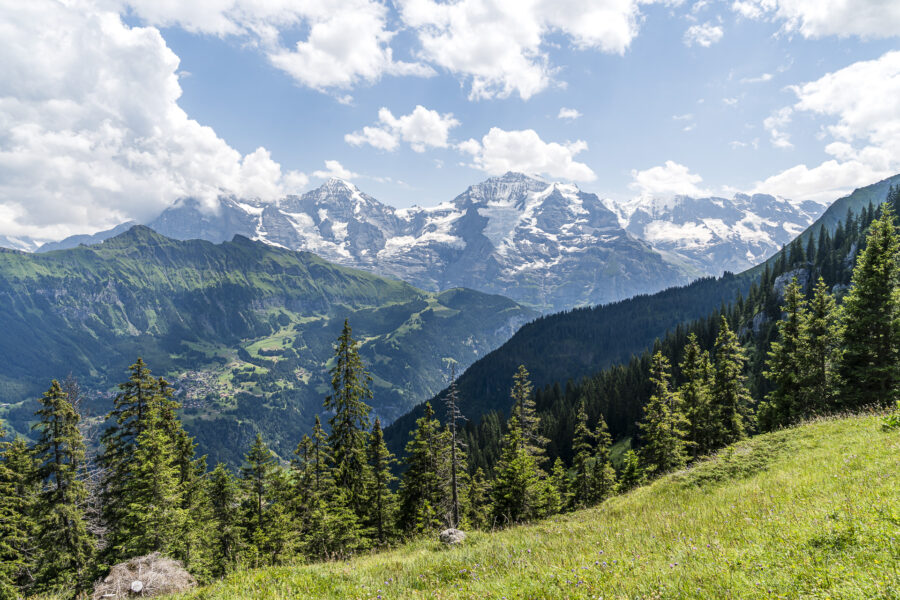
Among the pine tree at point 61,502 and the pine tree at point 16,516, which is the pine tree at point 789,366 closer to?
the pine tree at point 61,502

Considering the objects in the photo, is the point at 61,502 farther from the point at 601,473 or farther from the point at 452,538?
the point at 601,473

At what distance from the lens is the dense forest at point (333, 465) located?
92.2ft

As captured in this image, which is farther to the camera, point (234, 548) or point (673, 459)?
point (673, 459)

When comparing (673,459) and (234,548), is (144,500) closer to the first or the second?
(234,548)

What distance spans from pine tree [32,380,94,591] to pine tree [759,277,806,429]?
5539 centimetres

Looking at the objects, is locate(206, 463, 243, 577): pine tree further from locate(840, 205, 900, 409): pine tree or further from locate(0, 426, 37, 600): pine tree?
locate(840, 205, 900, 409): pine tree

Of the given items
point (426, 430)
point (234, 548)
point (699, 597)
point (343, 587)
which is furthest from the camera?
point (426, 430)

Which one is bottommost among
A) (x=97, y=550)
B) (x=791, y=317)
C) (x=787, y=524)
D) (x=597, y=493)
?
(x=597, y=493)

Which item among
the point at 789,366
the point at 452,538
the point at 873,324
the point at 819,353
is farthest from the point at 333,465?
the point at 873,324

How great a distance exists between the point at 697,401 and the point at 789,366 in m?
8.53

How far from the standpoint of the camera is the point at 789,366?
126 feet

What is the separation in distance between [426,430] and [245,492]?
17766 millimetres

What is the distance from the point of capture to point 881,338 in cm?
3139

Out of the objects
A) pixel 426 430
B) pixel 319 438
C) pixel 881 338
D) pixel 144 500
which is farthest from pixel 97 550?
pixel 881 338
